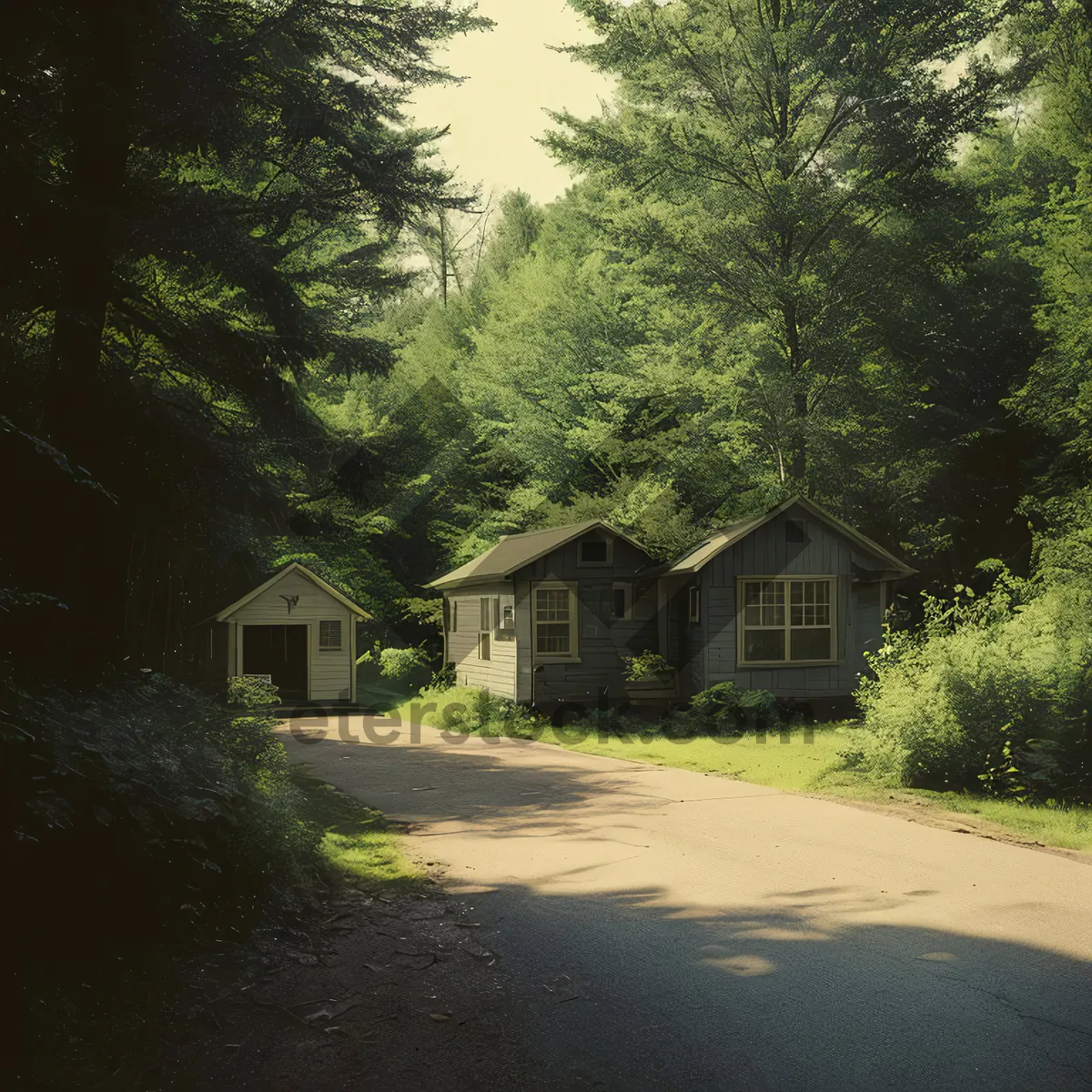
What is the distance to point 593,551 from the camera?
927 inches

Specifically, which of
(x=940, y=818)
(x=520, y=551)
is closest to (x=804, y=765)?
(x=940, y=818)

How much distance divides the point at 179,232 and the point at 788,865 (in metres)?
9.70

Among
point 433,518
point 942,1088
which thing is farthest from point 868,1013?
point 433,518

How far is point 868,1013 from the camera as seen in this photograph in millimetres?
5914

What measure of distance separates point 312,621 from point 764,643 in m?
12.2

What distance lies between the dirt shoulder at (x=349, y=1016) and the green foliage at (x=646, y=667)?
15454mm

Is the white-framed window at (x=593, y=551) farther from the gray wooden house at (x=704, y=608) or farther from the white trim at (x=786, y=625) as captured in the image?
the white trim at (x=786, y=625)

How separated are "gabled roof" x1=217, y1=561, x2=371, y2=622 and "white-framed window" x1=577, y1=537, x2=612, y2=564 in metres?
6.89

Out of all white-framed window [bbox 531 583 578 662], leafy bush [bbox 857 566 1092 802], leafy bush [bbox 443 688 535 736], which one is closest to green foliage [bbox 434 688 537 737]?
leafy bush [bbox 443 688 535 736]

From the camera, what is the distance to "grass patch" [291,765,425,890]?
9109 mm

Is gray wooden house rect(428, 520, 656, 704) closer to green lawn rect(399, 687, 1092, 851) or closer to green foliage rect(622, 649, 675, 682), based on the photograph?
green foliage rect(622, 649, 675, 682)

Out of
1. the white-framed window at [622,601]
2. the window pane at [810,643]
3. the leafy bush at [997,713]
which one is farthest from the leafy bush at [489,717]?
the leafy bush at [997,713]

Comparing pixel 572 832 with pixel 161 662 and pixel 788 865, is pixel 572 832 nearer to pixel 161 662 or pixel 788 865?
pixel 788 865

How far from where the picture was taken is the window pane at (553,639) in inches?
913
